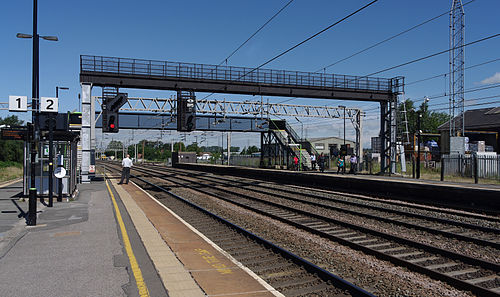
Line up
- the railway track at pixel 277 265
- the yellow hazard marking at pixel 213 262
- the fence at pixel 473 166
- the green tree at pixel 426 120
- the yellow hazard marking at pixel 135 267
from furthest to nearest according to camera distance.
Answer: the green tree at pixel 426 120
the fence at pixel 473 166
the yellow hazard marking at pixel 213 262
the railway track at pixel 277 265
the yellow hazard marking at pixel 135 267

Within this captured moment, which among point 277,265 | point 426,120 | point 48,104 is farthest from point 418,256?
point 426,120

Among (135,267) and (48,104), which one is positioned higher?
(48,104)

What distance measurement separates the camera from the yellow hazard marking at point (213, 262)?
23.4 ft

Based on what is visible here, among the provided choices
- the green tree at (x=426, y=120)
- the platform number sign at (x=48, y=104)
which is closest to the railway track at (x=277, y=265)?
the platform number sign at (x=48, y=104)

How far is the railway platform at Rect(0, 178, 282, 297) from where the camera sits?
19.6 feet

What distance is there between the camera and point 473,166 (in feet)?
86.4

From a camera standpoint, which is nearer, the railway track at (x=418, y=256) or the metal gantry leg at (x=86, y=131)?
the railway track at (x=418, y=256)

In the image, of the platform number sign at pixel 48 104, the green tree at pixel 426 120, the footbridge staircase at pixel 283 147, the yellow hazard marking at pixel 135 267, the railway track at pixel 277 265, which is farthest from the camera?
the green tree at pixel 426 120

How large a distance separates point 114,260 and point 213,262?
5.93ft

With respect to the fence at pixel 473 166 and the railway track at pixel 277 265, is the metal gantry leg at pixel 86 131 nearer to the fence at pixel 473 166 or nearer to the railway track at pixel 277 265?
the railway track at pixel 277 265

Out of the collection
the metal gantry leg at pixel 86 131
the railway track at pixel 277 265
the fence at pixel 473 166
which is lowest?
the railway track at pixel 277 265

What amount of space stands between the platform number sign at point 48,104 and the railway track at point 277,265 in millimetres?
5792

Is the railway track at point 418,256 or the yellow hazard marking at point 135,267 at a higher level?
the yellow hazard marking at point 135,267

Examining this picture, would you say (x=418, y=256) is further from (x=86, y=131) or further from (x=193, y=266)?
(x=86, y=131)
